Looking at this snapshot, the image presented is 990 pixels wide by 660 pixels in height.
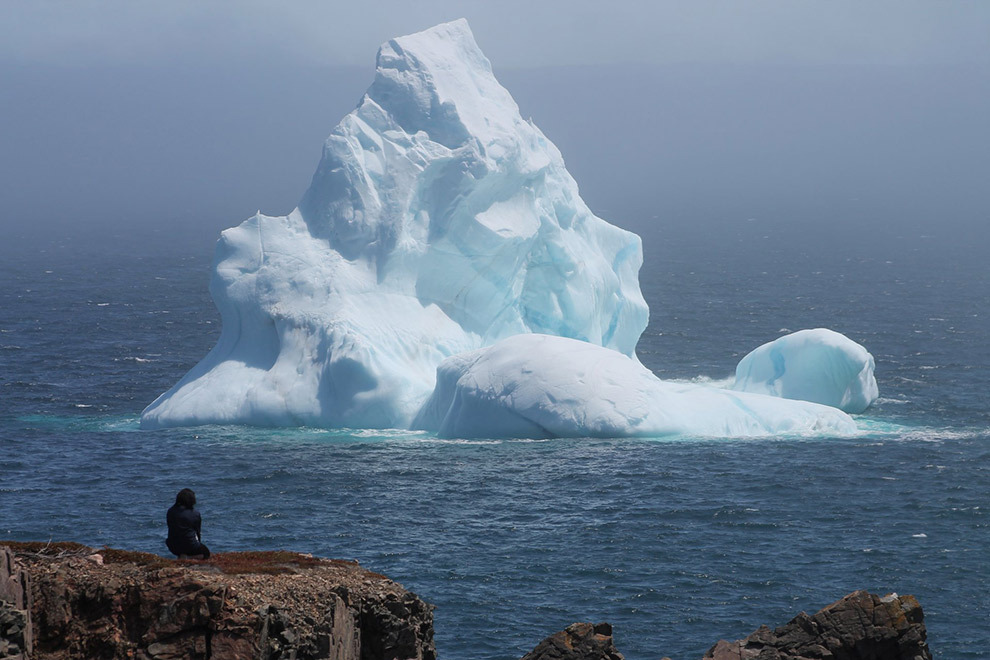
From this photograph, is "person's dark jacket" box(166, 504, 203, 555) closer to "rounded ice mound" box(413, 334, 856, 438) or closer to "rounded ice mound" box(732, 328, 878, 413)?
"rounded ice mound" box(413, 334, 856, 438)

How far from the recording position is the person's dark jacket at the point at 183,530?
A: 2080 cm

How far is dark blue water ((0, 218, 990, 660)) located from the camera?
33.0 meters

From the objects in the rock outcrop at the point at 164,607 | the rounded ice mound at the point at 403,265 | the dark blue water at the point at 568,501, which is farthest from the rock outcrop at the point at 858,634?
the rounded ice mound at the point at 403,265

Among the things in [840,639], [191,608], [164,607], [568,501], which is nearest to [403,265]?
[568,501]

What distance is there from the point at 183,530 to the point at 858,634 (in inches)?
481

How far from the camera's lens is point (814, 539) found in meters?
37.5

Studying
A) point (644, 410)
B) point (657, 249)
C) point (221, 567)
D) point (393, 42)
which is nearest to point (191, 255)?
point (657, 249)

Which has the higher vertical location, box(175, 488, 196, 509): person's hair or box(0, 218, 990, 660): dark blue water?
Result: box(175, 488, 196, 509): person's hair

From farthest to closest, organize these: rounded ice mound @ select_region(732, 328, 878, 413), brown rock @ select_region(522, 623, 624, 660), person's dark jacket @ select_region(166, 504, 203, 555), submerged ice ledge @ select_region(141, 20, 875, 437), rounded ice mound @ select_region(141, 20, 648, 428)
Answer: rounded ice mound @ select_region(732, 328, 878, 413) → rounded ice mound @ select_region(141, 20, 648, 428) → submerged ice ledge @ select_region(141, 20, 875, 437) → brown rock @ select_region(522, 623, 624, 660) → person's dark jacket @ select_region(166, 504, 203, 555)

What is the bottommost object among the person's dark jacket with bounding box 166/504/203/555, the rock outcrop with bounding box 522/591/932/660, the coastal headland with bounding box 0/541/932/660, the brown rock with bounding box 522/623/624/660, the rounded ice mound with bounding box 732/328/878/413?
the brown rock with bounding box 522/623/624/660

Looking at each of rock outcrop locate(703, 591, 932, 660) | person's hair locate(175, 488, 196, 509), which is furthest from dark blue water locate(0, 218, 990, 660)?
person's hair locate(175, 488, 196, 509)

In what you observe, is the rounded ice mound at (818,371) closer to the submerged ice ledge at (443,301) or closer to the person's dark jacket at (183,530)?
the submerged ice ledge at (443,301)

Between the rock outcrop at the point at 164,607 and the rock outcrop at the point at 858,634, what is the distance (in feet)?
28.7

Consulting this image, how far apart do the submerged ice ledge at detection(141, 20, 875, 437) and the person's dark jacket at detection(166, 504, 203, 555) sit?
26318 millimetres
